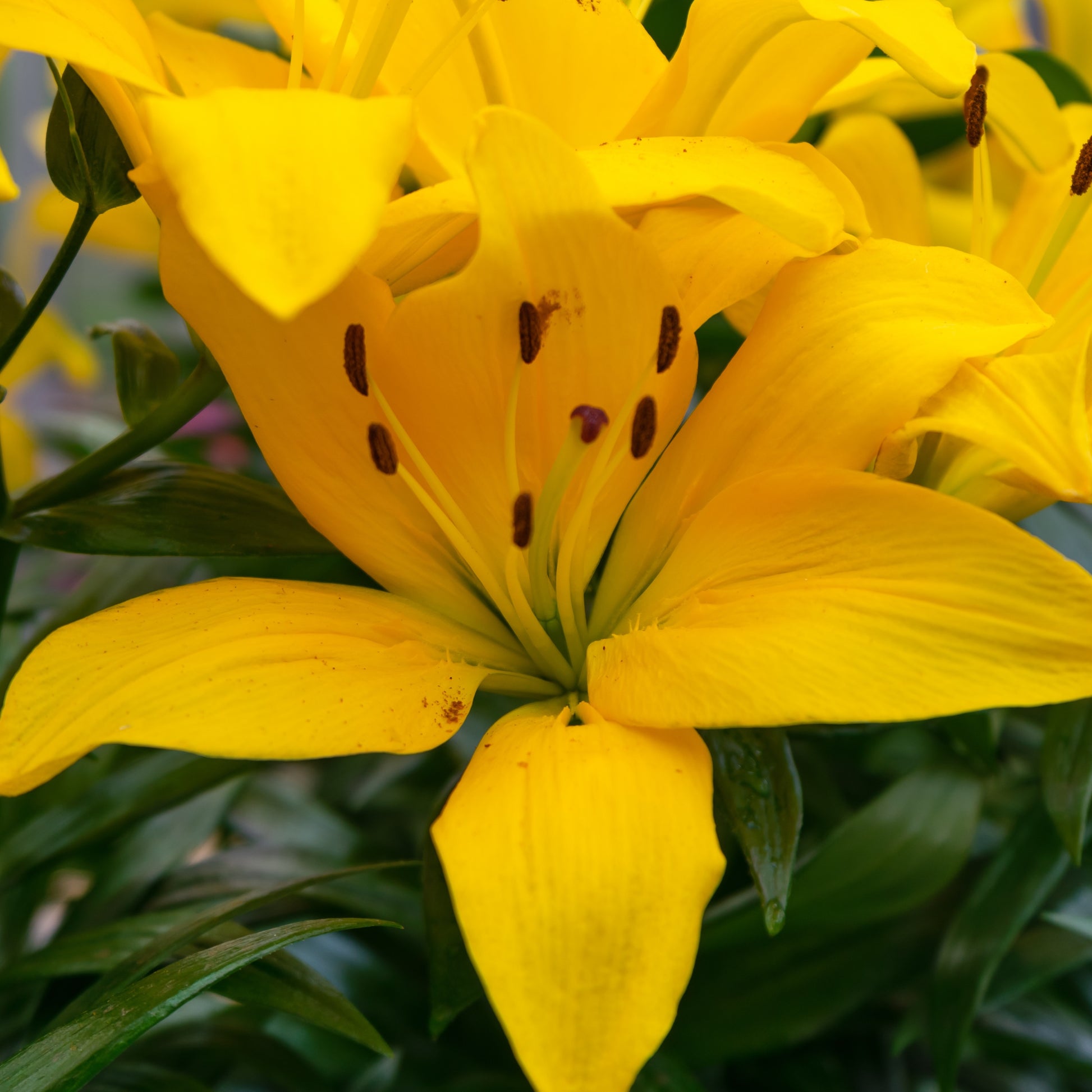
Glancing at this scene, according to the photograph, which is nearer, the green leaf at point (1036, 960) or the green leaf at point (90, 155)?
the green leaf at point (90, 155)

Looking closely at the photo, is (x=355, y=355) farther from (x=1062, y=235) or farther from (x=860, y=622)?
(x=1062, y=235)

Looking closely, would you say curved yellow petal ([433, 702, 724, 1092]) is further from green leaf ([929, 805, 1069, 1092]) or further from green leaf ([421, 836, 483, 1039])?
green leaf ([929, 805, 1069, 1092])

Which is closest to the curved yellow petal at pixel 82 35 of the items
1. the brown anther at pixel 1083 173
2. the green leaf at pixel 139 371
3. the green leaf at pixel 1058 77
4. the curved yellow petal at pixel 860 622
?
the green leaf at pixel 139 371

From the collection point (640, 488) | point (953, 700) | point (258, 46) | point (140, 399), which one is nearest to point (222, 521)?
point (140, 399)

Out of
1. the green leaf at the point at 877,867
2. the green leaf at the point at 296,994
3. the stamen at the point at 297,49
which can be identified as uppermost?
the stamen at the point at 297,49

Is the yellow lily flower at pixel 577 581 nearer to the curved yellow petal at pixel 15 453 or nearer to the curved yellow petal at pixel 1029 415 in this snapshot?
the curved yellow petal at pixel 1029 415

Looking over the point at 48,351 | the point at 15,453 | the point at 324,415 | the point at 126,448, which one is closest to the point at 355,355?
the point at 324,415

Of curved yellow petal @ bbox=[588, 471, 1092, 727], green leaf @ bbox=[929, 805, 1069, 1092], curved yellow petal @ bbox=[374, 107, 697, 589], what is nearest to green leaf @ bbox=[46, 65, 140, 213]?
curved yellow petal @ bbox=[374, 107, 697, 589]

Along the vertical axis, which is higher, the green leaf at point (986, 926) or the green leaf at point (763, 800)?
the green leaf at point (763, 800)
